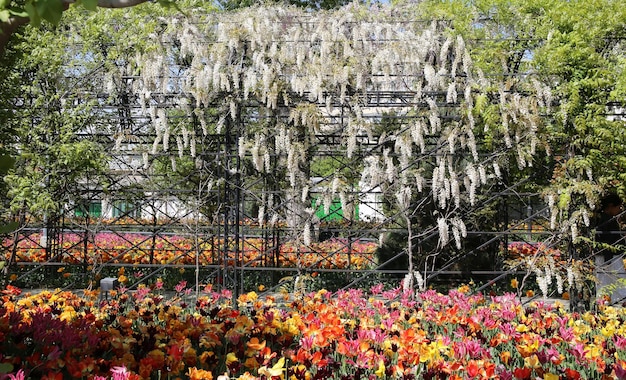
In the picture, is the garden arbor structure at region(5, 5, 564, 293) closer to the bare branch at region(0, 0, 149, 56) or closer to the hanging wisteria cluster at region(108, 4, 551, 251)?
the hanging wisteria cluster at region(108, 4, 551, 251)

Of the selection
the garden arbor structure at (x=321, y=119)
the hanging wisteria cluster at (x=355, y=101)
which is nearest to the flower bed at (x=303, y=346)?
the garden arbor structure at (x=321, y=119)

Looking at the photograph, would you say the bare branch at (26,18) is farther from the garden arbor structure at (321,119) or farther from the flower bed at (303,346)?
the garden arbor structure at (321,119)

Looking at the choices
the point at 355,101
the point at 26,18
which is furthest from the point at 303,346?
the point at 355,101

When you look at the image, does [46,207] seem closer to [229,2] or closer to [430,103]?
[430,103]

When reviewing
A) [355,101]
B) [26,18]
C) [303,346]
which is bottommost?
[303,346]

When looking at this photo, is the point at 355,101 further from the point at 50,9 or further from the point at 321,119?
the point at 50,9

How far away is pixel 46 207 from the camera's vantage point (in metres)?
6.72

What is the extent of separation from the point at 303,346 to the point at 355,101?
5.39 metres

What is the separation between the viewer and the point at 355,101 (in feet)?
25.6

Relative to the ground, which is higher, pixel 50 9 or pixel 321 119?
pixel 50 9

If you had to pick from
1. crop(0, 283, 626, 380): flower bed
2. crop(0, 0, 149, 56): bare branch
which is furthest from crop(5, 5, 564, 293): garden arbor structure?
crop(0, 0, 149, 56): bare branch

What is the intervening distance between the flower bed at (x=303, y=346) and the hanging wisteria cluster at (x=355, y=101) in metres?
3.46

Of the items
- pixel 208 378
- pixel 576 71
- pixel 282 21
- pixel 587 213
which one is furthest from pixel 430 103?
pixel 208 378

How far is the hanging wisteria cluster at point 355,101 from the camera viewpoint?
7.49 m
